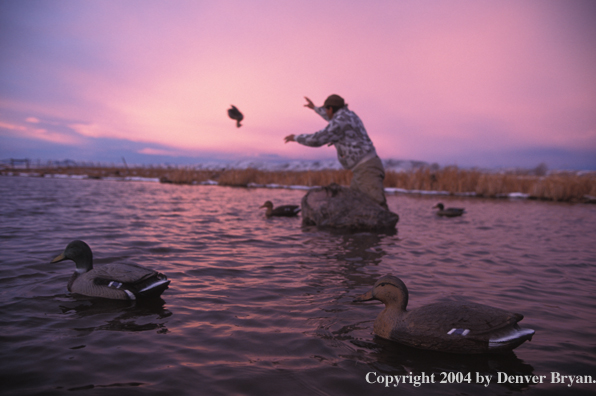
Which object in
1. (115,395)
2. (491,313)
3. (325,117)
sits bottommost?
(115,395)

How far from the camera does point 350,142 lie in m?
8.89

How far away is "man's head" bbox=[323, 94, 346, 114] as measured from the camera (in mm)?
8719

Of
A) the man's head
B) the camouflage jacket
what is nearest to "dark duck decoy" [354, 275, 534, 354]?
the camouflage jacket

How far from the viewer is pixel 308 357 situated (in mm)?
2676

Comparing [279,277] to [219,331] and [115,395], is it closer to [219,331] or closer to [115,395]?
[219,331]

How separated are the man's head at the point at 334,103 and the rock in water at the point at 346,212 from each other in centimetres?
202

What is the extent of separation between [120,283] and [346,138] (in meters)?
6.58

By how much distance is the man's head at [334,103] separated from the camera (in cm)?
872

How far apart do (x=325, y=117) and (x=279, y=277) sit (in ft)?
19.9

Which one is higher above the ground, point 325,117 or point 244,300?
point 325,117

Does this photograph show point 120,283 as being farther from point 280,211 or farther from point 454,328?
point 280,211

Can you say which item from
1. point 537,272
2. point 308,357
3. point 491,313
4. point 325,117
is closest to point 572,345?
point 491,313

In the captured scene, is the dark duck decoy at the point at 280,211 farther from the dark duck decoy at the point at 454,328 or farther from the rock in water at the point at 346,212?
the dark duck decoy at the point at 454,328

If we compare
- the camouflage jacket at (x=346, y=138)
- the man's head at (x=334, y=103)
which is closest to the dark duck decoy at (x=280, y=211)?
the camouflage jacket at (x=346, y=138)
